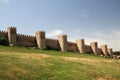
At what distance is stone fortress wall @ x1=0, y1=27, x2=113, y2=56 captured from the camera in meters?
53.0

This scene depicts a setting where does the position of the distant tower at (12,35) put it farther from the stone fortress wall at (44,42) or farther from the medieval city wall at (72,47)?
the medieval city wall at (72,47)

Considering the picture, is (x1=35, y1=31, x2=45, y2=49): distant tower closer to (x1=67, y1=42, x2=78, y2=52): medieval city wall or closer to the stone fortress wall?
the stone fortress wall

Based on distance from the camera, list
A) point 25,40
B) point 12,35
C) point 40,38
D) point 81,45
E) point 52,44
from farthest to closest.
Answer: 1. point 81,45
2. point 52,44
3. point 40,38
4. point 25,40
5. point 12,35

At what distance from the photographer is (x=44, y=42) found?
58.7 m

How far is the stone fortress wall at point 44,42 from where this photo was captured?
53.0m

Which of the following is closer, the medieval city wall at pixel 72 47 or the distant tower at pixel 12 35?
the distant tower at pixel 12 35

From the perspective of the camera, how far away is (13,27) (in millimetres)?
53312

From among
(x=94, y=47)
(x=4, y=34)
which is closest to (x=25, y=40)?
(x=4, y=34)

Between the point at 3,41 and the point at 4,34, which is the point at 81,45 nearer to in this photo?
the point at 4,34

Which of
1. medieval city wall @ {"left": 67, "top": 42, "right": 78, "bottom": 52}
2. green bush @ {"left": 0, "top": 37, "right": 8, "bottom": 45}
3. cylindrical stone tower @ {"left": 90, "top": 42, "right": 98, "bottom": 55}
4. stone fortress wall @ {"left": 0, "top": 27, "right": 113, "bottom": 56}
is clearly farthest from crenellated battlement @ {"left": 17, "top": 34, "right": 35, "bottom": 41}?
cylindrical stone tower @ {"left": 90, "top": 42, "right": 98, "bottom": 55}

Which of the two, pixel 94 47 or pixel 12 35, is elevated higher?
pixel 12 35

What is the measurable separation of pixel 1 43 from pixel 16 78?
29266mm

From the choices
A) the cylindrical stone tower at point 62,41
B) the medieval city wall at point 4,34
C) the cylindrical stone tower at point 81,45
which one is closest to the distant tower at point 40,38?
the cylindrical stone tower at point 62,41

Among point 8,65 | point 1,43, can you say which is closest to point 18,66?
point 8,65
